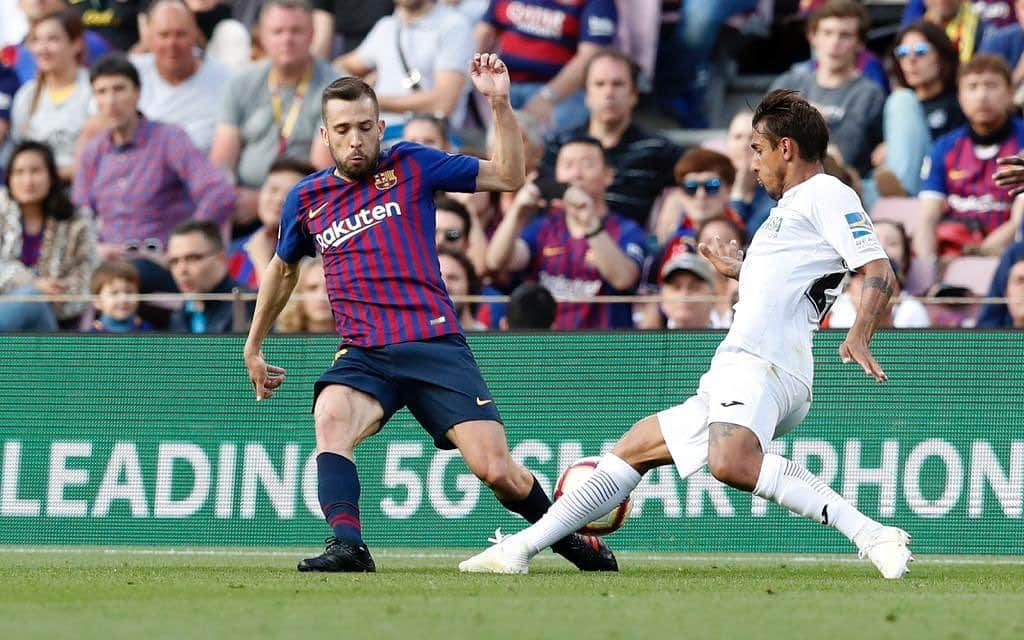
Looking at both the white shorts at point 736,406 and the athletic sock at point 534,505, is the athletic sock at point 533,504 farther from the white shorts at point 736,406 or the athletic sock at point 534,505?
the white shorts at point 736,406

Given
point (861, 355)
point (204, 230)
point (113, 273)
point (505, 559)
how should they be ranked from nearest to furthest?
point (861, 355), point (505, 559), point (113, 273), point (204, 230)

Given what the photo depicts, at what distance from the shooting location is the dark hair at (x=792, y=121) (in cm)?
792

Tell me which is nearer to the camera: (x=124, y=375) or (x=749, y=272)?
(x=749, y=272)

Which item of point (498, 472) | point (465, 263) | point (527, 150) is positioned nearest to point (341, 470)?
point (498, 472)

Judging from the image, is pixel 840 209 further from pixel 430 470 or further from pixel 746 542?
pixel 430 470

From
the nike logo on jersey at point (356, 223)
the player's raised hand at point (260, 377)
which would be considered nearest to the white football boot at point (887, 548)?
the nike logo on jersey at point (356, 223)

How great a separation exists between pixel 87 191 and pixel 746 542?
7203 millimetres

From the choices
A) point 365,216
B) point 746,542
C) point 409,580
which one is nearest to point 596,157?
point 746,542

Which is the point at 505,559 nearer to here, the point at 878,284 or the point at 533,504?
the point at 533,504

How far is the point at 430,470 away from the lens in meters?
11.5

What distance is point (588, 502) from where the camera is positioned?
7.97 metres

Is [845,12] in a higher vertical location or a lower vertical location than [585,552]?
higher

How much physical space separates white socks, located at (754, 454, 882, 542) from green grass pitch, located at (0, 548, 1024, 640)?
265 mm

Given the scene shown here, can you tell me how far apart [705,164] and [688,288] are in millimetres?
1594
